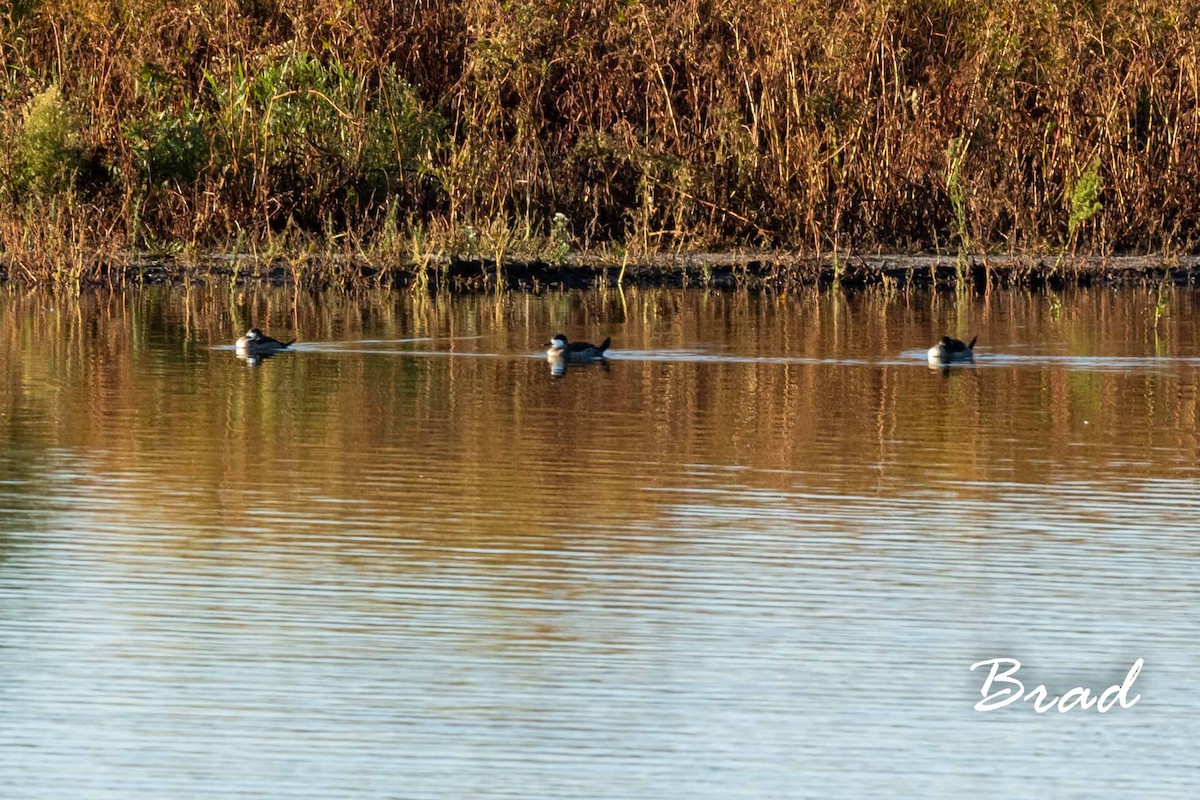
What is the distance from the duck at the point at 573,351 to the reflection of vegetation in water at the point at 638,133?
679 cm

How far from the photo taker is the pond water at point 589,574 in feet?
23.5

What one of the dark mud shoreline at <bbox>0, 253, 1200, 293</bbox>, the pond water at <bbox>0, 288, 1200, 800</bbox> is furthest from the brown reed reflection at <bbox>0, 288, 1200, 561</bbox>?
the dark mud shoreline at <bbox>0, 253, 1200, 293</bbox>

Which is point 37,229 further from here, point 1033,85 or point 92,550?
point 92,550

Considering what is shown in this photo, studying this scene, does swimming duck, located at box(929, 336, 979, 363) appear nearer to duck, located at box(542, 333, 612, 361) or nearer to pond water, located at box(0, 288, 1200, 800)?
pond water, located at box(0, 288, 1200, 800)

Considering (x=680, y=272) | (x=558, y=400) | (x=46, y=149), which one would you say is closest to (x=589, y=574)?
(x=558, y=400)

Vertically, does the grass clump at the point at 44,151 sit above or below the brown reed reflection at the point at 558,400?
above

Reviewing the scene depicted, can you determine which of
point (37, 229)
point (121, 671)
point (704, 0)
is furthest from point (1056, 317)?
point (121, 671)

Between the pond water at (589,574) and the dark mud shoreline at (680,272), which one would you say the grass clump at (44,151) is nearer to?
the dark mud shoreline at (680,272)

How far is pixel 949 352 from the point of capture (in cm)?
1728

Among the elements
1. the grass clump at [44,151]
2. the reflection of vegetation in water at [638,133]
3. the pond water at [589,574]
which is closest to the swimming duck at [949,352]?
the pond water at [589,574]

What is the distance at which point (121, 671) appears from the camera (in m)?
7.95

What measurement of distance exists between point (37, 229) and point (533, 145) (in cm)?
558

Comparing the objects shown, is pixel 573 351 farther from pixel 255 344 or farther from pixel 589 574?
pixel 589 574

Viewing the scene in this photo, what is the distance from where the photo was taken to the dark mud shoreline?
77.3 feet
